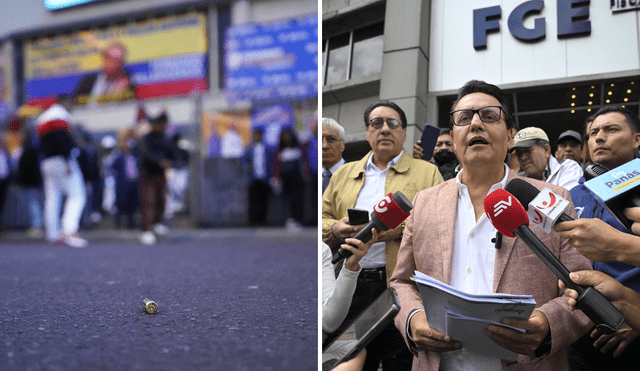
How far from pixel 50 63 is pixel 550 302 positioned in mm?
21382

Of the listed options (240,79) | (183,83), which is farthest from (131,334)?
(183,83)

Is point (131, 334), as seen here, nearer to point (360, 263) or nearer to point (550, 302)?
point (360, 263)

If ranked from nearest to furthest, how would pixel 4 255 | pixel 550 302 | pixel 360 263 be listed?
pixel 550 302 → pixel 360 263 → pixel 4 255

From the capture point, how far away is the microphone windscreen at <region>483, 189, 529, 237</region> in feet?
4.76

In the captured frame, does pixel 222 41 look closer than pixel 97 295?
No

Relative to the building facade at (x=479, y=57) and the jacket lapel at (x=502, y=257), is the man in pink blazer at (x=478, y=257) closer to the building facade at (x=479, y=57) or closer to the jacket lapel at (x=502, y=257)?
the jacket lapel at (x=502, y=257)

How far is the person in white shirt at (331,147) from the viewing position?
6.35 feet

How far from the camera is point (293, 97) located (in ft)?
32.6

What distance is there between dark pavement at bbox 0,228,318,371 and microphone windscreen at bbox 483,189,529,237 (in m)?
0.88

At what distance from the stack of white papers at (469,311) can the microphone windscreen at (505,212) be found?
22 cm

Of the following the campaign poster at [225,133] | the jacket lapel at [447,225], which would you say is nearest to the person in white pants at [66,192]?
the campaign poster at [225,133]

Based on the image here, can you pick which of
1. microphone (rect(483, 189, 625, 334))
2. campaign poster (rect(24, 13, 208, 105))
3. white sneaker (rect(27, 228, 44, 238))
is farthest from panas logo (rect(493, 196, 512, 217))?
campaign poster (rect(24, 13, 208, 105))

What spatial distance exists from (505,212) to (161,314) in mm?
1938

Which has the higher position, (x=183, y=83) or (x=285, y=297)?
(x=183, y=83)
